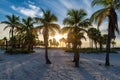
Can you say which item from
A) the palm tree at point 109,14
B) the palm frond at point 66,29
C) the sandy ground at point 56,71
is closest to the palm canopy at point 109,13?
the palm tree at point 109,14

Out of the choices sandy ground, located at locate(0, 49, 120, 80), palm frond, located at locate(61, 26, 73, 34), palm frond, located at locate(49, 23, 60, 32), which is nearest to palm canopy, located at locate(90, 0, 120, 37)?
palm frond, located at locate(61, 26, 73, 34)

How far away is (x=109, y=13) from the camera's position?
24.2m

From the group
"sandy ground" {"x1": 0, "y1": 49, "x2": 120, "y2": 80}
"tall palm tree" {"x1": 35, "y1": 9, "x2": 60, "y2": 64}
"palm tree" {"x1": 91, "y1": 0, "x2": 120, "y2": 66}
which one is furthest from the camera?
"tall palm tree" {"x1": 35, "y1": 9, "x2": 60, "y2": 64}

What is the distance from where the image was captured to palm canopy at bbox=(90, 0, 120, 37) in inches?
947

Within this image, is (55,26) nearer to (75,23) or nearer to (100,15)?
(75,23)

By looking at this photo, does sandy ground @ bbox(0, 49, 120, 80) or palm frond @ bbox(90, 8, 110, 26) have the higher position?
palm frond @ bbox(90, 8, 110, 26)

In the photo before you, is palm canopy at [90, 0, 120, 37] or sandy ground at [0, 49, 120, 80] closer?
sandy ground at [0, 49, 120, 80]

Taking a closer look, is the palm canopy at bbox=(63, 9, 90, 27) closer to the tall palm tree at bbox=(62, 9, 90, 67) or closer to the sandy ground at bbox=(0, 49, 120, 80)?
the tall palm tree at bbox=(62, 9, 90, 67)

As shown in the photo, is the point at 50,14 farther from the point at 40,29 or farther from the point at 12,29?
the point at 12,29

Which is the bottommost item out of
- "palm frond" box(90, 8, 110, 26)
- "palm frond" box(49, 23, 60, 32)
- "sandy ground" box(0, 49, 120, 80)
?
"sandy ground" box(0, 49, 120, 80)

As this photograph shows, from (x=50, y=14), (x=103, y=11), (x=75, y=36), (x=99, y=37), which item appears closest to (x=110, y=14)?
(x=103, y=11)

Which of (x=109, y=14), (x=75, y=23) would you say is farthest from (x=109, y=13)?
(x=75, y=23)

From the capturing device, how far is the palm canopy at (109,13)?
24062 mm

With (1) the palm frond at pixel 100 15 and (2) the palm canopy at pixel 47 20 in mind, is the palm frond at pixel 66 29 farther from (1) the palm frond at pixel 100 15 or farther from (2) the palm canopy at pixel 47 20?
(1) the palm frond at pixel 100 15
